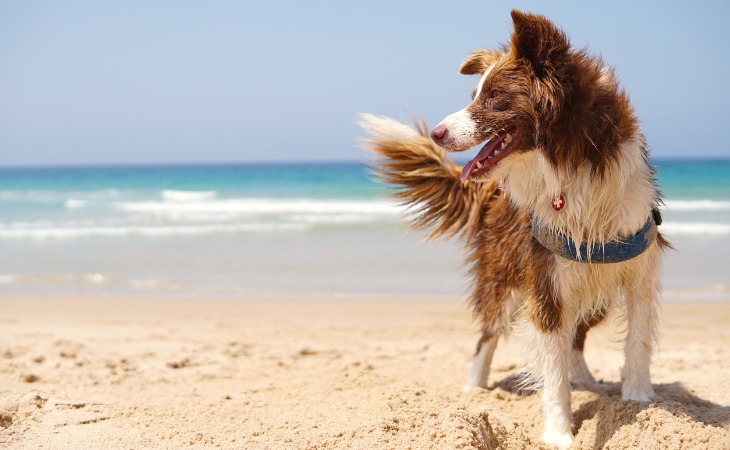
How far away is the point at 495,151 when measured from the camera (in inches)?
113

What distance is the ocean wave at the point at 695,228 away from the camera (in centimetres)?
1245

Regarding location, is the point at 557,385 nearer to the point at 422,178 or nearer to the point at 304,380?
the point at 422,178

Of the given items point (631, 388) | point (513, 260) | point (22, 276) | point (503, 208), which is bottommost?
point (22, 276)

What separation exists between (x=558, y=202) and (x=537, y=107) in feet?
1.43

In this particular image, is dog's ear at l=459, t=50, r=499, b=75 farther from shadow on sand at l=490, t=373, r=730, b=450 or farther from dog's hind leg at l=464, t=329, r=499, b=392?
shadow on sand at l=490, t=373, r=730, b=450

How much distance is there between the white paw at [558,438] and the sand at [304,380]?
0.18ft

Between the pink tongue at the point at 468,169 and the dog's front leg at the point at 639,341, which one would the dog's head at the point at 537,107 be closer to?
the pink tongue at the point at 468,169

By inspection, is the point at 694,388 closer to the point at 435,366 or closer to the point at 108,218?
the point at 435,366

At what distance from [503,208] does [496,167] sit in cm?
72

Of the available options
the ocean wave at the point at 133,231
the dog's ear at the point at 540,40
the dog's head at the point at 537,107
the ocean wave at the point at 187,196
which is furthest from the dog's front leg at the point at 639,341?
the ocean wave at the point at 187,196

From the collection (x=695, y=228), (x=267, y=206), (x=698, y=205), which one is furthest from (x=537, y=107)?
(x=267, y=206)

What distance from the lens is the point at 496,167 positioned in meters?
2.84

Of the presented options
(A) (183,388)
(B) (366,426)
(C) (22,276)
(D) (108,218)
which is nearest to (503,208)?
(B) (366,426)

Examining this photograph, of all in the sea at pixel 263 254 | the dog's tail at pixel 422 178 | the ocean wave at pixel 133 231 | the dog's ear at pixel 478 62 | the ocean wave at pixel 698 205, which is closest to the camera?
the dog's ear at pixel 478 62
